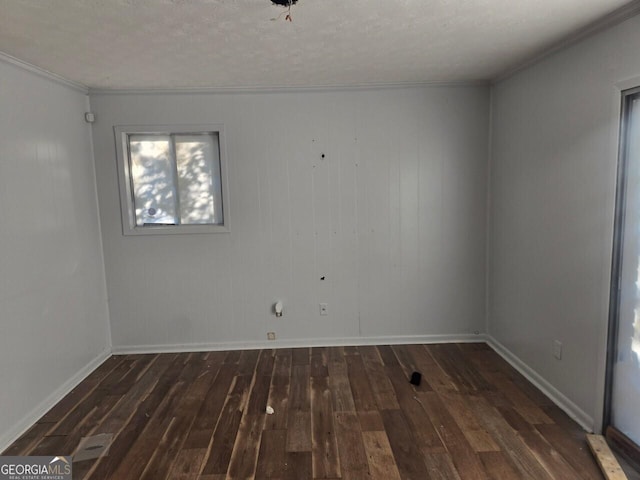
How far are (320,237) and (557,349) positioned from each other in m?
2.05

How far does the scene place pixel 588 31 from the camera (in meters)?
2.22

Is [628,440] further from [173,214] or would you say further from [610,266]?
[173,214]

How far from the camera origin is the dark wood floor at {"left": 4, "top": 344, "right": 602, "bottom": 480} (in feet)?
6.82

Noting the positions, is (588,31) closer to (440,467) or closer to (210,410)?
(440,467)

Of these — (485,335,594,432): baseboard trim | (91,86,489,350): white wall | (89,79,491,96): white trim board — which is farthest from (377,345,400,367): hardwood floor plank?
(89,79,491,96): white trim board

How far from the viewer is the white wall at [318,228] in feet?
Result: 11.4

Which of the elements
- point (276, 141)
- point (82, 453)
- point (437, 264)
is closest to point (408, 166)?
point (437, 264)

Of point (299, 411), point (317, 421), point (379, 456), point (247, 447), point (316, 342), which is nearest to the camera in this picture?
point (379, 456)

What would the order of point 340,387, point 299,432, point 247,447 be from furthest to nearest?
point 340,387, point 299,432, point 247,447

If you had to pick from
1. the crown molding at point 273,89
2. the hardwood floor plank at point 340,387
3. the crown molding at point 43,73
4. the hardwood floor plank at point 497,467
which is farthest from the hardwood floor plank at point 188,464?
the crown molding at point 273,89

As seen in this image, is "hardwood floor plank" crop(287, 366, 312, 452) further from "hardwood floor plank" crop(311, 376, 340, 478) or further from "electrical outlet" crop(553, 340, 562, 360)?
"electrical outlet" crop(553, 340, 562, 360)

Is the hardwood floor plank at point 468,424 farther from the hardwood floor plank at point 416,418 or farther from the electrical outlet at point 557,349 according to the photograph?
the electrical outlet at point 557,349

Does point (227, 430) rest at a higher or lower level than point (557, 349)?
lower

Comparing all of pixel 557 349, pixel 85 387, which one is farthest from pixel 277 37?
pixel 85 387
